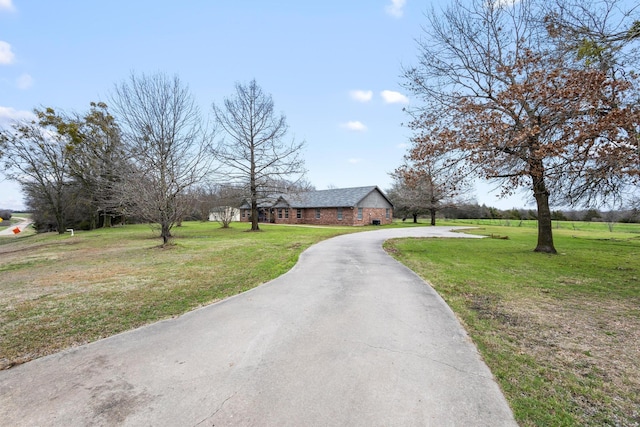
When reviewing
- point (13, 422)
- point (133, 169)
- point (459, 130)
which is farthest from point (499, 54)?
point (133, 169)

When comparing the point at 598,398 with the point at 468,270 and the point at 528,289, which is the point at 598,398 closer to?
the point at 528,289

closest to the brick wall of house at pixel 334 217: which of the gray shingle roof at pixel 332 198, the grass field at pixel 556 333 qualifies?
the gray shingle roof at pixel 332 198

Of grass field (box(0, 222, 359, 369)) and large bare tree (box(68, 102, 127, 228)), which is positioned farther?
large bare tree (box(68, 102, 127, 228))

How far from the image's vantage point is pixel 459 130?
9625 mm

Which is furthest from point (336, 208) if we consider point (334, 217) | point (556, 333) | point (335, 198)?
point (556, 333)

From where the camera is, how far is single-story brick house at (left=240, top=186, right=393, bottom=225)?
34.5 metres

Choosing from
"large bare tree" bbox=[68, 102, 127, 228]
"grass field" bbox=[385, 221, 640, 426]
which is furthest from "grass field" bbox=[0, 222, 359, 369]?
"large bare tree" bbox=[68, 102, 127, 228]

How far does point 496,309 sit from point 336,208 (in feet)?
99.5

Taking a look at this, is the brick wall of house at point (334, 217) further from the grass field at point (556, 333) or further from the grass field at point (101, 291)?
the grass field at point (556, 333)

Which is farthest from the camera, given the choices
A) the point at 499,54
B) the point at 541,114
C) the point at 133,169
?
the point at 133,169

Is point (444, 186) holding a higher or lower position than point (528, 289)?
higher

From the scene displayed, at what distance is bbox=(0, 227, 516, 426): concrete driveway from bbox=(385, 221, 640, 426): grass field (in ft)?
1.16

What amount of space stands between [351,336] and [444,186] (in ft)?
27.3

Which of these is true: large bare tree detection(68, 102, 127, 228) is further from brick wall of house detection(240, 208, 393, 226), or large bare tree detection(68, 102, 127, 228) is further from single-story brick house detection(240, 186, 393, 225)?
brick wall of house detection(240, 208, 393, 226)
